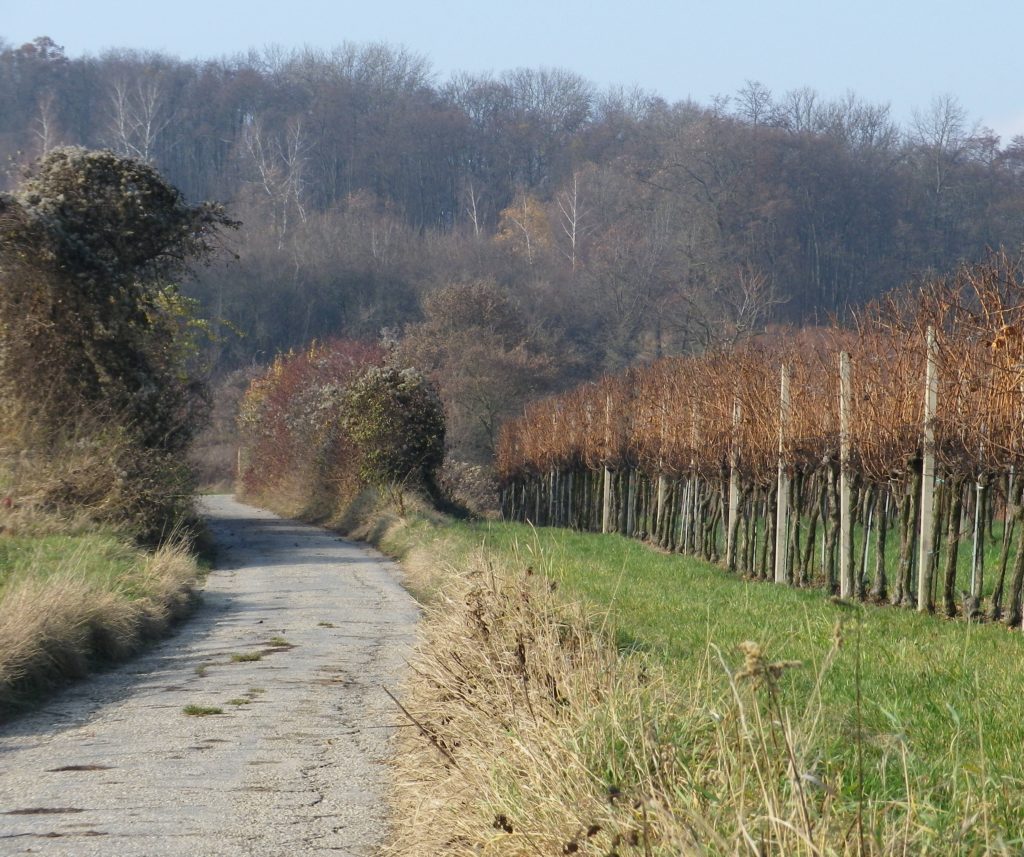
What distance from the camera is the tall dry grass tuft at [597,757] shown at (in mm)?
3580

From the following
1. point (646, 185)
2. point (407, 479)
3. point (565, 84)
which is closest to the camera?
point (407, 479)

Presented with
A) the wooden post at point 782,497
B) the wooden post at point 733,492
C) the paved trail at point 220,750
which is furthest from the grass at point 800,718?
the wooden post at point 733,492

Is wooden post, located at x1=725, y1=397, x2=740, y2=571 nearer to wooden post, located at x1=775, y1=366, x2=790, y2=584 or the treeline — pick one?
wooden post, located at x1=775, y1=366, x2=790, y2=584

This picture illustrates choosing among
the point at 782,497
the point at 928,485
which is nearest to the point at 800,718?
the point at 928,485

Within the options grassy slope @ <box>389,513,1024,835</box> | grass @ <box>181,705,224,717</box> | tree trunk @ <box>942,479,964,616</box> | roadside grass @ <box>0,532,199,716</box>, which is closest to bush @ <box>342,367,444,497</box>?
roadside grass @ <box>0,532,199,716</box>

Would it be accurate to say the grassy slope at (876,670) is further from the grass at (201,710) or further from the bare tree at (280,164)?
the bare tree at (280,164)

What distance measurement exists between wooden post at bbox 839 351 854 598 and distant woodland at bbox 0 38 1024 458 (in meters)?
31.0

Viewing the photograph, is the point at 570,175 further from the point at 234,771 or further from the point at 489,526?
the point at 234,771

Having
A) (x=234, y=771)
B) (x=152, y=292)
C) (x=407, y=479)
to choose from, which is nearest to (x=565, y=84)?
(x=407, y=479)

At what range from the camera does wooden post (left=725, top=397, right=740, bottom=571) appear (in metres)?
19.7

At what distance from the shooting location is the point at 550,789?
464 centimetres

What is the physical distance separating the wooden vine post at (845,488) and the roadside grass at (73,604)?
791 cm

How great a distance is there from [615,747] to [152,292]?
21.9 metres

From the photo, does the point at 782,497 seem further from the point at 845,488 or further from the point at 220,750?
the point at 220,750
